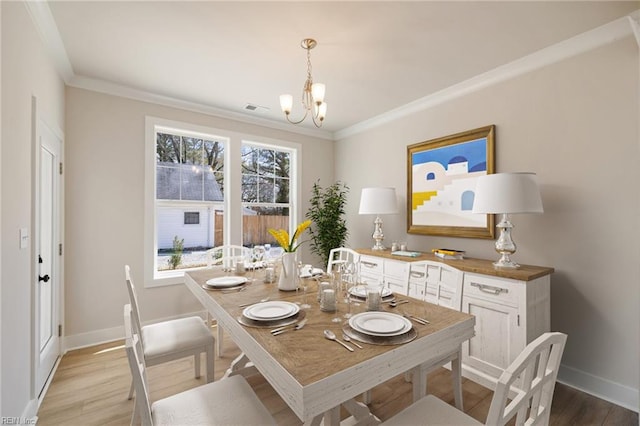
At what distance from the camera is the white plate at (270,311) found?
4.60 feet

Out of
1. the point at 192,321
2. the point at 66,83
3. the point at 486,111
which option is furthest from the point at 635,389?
the point at 66,83

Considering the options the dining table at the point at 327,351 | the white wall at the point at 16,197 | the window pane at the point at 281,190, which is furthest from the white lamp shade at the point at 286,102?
the window pane at the point at 281,190

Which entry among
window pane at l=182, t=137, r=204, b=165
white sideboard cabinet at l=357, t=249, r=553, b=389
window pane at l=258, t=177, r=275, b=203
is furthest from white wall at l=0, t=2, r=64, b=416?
window pane at l=258, t=177, r=275, b=203

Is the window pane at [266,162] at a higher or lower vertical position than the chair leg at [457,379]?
higher

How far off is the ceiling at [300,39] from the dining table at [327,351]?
1875 millimetres

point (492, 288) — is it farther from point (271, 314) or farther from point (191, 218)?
point (191, 218)

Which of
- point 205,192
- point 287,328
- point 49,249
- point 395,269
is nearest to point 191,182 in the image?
point 205,192

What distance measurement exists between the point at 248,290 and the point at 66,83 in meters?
2.77

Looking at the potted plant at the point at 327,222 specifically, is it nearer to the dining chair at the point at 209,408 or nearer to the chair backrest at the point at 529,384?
the dining chair at the point at 209,408

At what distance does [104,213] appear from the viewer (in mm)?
2996

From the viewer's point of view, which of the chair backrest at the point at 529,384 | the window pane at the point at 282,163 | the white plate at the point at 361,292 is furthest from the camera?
the window pane at the point at 282,163

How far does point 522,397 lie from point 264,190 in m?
3.74

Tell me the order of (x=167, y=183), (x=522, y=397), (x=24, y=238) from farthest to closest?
(x=167, y=183), (x=24, y=238), (x=522, y=397)

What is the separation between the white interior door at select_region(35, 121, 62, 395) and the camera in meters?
2.29
